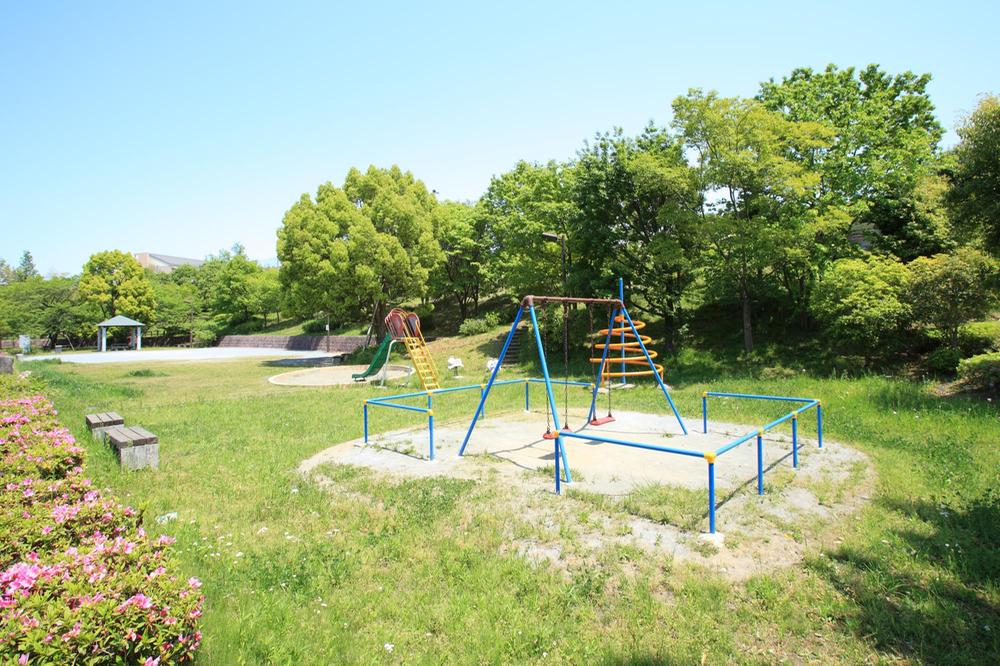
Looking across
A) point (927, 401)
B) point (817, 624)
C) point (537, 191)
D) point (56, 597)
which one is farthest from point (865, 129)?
point (56, 597)

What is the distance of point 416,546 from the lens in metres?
4.44

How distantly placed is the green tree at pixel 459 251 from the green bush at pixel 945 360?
20.5m


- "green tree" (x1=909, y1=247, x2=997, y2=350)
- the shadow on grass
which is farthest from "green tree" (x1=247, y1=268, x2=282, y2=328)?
the shadow on grass

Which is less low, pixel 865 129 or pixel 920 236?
pixel 865 129

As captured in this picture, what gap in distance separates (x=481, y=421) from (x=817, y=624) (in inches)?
295

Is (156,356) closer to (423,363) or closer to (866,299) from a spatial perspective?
(423,363)

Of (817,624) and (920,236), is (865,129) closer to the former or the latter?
(920,236)

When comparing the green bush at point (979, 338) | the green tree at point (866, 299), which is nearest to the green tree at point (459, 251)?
the green tree at point (866, 299)

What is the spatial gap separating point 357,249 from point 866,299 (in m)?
20.0

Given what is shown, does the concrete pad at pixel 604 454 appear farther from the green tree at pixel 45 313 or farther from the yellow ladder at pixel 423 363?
the green tree at pixel 45 313

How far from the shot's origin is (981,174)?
904cm

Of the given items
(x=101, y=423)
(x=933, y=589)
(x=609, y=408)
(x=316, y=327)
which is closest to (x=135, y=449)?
(x=101, y=423)

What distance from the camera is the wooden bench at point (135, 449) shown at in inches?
260

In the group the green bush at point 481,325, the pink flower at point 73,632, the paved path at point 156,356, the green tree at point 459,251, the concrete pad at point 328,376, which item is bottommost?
the concrete pad at point 328,376
